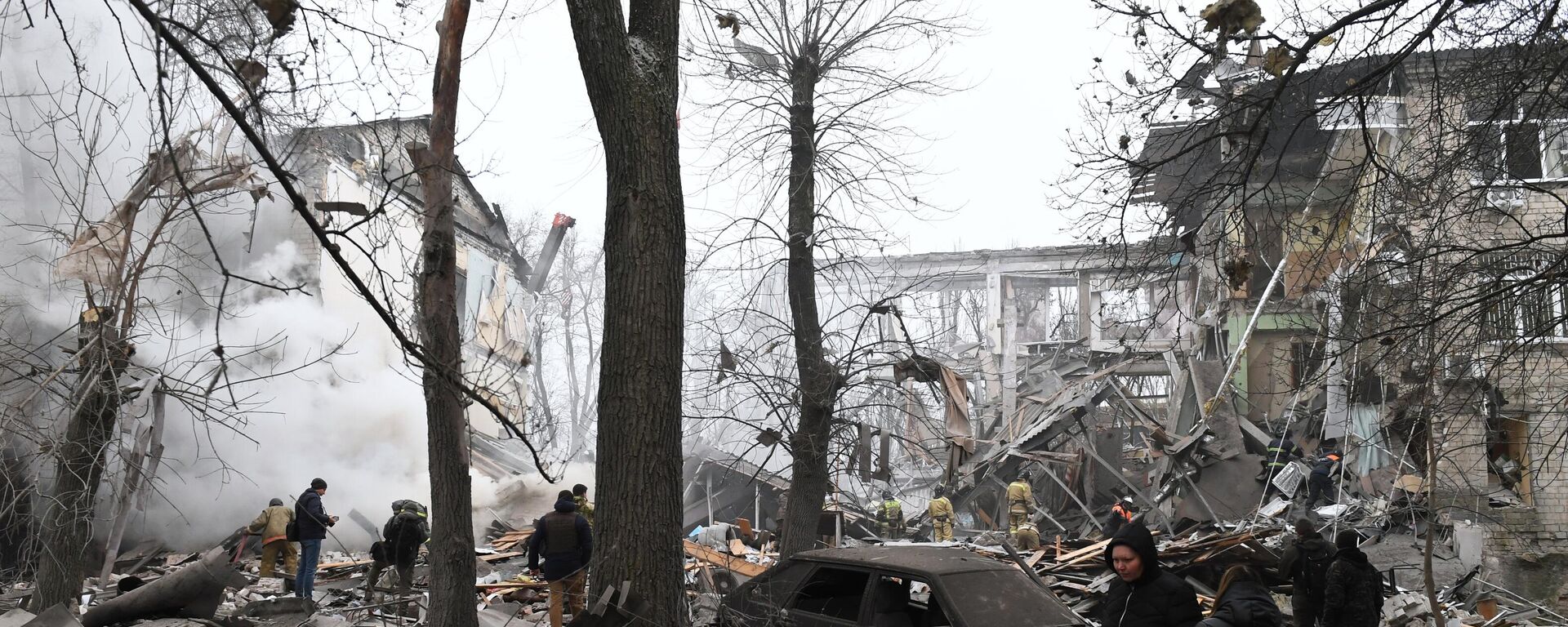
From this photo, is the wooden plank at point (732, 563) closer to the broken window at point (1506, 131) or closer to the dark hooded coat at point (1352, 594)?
the dark hooded coat at point (1352, 594)

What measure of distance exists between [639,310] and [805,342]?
633 centimetres

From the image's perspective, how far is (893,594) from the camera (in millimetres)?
7152

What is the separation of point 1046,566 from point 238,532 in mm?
13476

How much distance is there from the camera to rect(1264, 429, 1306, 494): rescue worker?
18.2m

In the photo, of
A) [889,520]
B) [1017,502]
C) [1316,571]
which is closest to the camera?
[1316,571]

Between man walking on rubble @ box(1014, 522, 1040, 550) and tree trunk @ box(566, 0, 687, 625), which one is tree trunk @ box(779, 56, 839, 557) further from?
man walking on rubble @ box(1014, 522, 1040, 550)

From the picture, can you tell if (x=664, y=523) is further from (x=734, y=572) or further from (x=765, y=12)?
(x=734, y=572)

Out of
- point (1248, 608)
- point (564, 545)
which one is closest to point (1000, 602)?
point (1248, 608)

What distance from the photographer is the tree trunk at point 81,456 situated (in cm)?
912

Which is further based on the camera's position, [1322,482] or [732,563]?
[1322,482]

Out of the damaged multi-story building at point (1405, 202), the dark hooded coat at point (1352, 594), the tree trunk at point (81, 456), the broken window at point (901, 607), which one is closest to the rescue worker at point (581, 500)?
the tree trunk at point (81, 456)

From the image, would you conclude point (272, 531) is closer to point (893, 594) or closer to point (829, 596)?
point (829, 596)

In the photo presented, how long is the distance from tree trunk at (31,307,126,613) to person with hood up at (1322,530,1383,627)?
10675 mm

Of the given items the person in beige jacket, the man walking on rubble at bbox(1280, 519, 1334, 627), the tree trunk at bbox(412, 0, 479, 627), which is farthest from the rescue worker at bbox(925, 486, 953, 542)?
the tree trunk at bbox(412, 0, 479, 627)
